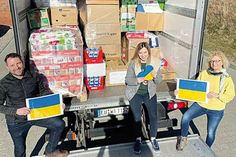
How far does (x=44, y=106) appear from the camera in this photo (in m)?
3.42

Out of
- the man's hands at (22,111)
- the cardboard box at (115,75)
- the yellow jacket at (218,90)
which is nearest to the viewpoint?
the man's hands at (22,111)

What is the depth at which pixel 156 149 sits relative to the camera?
3.86 metres

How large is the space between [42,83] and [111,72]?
1194 mm

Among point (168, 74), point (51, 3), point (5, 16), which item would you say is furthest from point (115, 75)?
point (5, 16)

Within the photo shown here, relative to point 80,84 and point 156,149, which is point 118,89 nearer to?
point 80,84

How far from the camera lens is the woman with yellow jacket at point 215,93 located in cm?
362

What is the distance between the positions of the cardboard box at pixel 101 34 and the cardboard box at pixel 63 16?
1.01 feet

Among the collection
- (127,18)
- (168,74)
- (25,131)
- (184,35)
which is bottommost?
(25,131)

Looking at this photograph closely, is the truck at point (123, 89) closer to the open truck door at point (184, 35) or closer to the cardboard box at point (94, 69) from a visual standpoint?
the open truck door at point (184, 35)

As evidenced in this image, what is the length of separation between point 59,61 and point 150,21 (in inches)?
88.7

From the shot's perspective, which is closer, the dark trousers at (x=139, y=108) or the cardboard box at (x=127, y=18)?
the dark trousers at (x=139, y=108)

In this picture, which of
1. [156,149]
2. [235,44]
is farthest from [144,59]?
[235,44]

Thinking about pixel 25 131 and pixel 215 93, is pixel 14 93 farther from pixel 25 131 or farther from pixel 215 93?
pixel 215 93

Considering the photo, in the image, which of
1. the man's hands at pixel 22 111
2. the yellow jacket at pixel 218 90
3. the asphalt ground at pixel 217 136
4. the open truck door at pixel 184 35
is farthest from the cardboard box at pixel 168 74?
the man's hands at pixel 22 111
